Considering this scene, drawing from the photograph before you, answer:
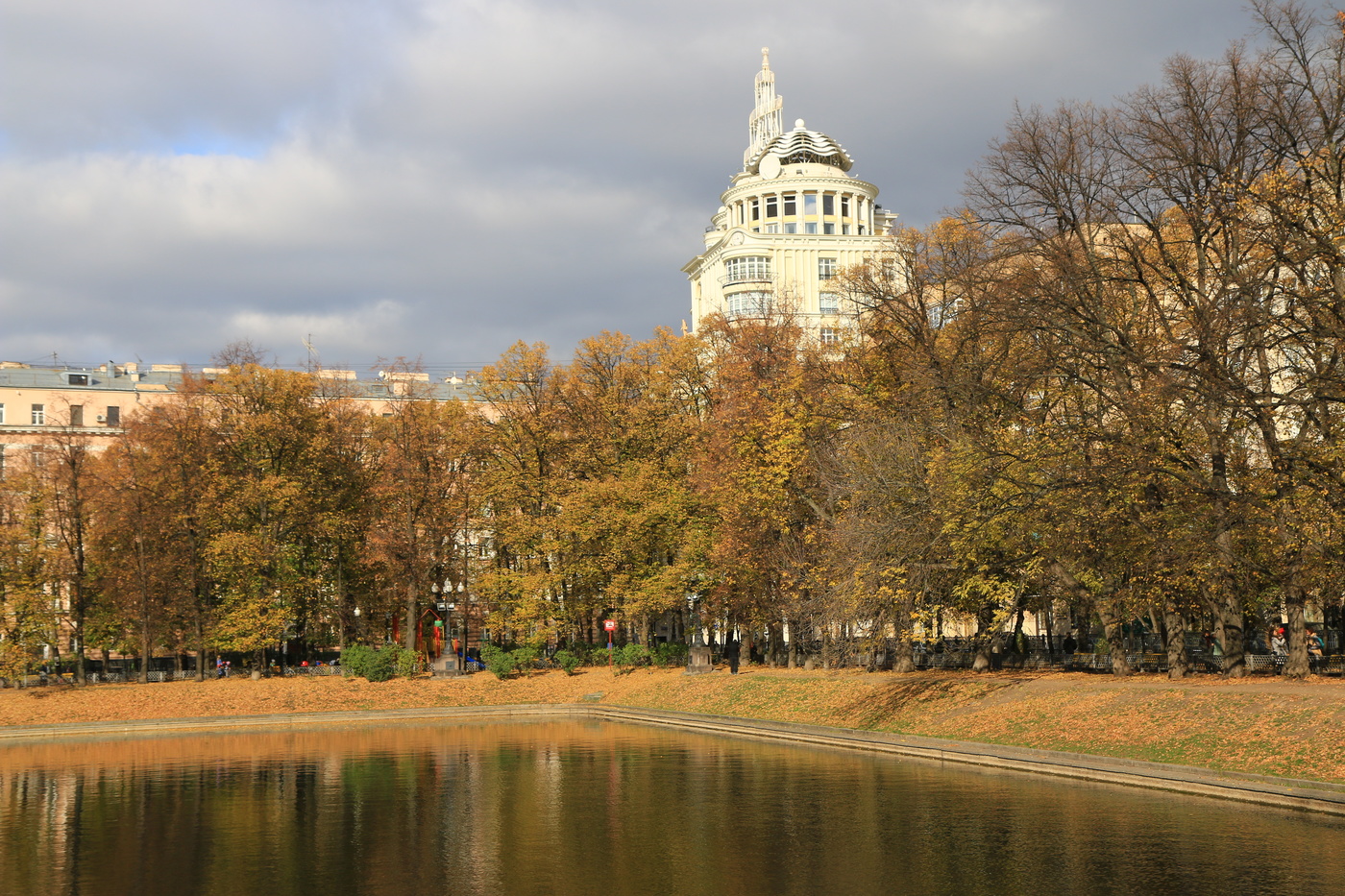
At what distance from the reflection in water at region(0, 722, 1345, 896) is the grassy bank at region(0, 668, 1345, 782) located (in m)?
2.82

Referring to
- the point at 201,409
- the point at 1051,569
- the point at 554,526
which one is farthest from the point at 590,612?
the point at 1051,569

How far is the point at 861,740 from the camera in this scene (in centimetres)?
3312

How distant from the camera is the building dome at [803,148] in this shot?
101188 millimetres

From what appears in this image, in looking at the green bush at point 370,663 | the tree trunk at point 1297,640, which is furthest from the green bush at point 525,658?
the tree trunk at point 1297,640

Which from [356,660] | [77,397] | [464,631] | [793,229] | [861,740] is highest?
[793,229]

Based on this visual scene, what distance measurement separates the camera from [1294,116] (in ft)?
92.1

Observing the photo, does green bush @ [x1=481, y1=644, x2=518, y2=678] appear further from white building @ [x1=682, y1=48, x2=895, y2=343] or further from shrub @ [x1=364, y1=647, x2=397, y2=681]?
white building @ [x1=682, y1=48, x2=895, y2=343]

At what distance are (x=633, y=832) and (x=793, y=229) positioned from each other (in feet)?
276

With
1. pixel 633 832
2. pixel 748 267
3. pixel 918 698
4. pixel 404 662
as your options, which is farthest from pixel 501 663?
pixel 748 267

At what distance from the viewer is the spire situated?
113000mm

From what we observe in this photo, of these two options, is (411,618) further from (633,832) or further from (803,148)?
(803,148)

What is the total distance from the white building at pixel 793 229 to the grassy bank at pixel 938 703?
4569 cm

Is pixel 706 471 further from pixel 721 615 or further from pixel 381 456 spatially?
pixel 381 456

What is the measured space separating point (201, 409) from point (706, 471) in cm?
2657
